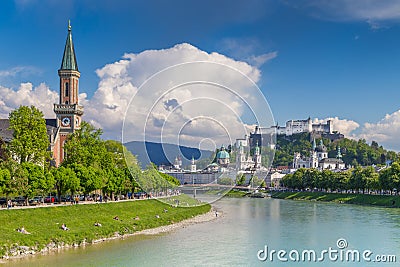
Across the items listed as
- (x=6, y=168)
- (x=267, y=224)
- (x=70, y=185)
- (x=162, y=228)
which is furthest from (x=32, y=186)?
(x=267, y=224)

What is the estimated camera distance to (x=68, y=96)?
77312 millimetres

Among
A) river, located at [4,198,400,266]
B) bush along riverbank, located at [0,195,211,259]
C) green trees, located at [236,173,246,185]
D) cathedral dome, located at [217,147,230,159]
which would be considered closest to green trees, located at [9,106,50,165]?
bush along riverbank, located at [0,195,211,259]

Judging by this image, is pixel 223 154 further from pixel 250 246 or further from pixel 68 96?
pixel 68 96

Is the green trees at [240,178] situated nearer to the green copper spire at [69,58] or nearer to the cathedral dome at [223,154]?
the cathedral dome at [223,154]

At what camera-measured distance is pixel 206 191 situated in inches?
963

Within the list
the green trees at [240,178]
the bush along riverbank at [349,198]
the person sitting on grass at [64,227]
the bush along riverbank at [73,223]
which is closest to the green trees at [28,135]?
the bush along riverbank at [73,223]

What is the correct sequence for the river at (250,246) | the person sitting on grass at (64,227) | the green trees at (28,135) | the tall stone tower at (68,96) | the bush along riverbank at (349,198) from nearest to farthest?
1. the river at (250,246)
2. the person sitting on grass at (64,227)
3. the green trees at (28,135)
4. the tall stone tower at (68,96)
5. the bush along riverbank at (349,198)

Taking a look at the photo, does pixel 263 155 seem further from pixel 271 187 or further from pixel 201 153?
pixel 271 187

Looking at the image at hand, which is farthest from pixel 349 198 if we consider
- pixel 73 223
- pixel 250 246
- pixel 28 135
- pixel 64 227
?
pixel 64 227

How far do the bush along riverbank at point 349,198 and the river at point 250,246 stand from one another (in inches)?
1034

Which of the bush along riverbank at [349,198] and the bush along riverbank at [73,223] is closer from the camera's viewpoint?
the bush along riverbank at [73,223]

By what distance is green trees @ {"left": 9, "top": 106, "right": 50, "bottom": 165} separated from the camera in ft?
159

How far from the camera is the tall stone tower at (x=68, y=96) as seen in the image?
7556 centimetres

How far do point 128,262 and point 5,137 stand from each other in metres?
37.8
